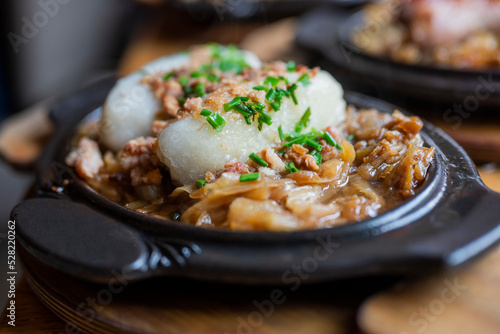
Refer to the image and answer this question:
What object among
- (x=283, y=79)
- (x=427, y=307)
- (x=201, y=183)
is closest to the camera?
(x=427, y=307)

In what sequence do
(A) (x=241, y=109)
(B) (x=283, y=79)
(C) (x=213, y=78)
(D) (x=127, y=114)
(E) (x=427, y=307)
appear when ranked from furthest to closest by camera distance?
(C) (x=213, y=78) → (D) (x=127, y=114) → (B) (x=283, y=79) → (A) (x=241, y=109) → (E) (x=427, y=307)

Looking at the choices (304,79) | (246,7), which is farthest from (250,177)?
(246,7)

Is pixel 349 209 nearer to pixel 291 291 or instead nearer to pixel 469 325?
pixel 291 291

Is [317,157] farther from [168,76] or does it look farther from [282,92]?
[168,76]

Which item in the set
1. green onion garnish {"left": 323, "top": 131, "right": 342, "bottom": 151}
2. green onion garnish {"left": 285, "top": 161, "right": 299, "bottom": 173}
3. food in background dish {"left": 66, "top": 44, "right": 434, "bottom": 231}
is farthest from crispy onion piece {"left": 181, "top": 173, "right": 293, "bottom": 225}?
green onion garnish {"left": 323, "top": 131, "right": 342, "bottom": 151}

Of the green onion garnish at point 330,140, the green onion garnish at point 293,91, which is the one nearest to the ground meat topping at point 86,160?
the green onion garnish at point 293,91

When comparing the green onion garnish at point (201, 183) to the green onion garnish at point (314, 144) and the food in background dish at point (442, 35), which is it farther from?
the food in background dish at point (442, 35)

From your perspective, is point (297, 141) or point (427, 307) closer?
point (427, 307)

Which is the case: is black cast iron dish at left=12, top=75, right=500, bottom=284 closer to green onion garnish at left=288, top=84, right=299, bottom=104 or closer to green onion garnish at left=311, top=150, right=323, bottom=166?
green onion garnish at left=311, top=150, right=323, bottom=166
